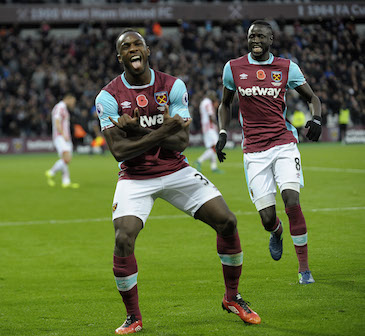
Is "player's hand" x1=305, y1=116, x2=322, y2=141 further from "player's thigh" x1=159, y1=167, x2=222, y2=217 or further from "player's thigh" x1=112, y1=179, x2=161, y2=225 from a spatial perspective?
"player's thigh" x1=112, y1=179, x2=161, y2=225

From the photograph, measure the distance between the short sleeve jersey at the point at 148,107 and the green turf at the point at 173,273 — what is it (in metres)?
1.23

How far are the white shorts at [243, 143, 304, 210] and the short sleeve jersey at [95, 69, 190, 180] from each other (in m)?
1.87

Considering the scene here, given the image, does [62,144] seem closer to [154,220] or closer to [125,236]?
[154,220]

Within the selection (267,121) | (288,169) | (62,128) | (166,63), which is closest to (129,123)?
(288,169)

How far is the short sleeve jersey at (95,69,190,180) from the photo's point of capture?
18.0 ft

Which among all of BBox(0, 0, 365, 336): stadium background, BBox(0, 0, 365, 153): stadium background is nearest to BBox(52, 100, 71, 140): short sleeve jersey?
BBox(0, 0, 365, 336): stadium background

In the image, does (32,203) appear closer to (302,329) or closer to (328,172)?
(328,172)

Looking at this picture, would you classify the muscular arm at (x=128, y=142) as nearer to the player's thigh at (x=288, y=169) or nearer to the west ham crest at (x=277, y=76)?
the player's thigh at (x=288, y=169)

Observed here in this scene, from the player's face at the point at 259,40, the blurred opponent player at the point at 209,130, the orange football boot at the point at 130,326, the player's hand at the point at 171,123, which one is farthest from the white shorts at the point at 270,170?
the blurred opponent player at the point at 209,130

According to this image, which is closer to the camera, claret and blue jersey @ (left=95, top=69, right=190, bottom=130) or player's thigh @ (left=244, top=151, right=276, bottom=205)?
claret and blue jersey @ (left=95, top=69, right=190, bottom=130)

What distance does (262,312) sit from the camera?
559cm

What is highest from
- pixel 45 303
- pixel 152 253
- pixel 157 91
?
pixel 157 91

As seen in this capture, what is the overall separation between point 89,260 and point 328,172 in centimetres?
1214

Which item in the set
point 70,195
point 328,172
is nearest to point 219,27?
point 328,172
